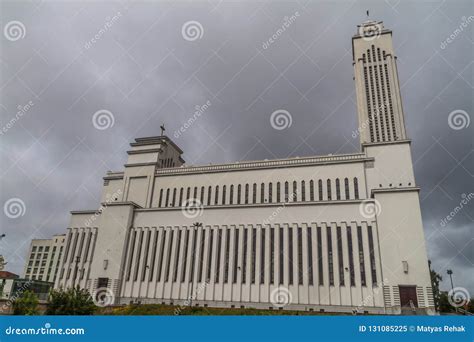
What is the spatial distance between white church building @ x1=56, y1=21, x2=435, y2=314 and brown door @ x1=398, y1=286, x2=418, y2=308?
0.08m

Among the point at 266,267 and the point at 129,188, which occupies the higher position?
the point at 129,188

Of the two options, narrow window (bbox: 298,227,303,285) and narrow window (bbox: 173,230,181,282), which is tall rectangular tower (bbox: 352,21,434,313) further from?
narrow window (bbox: 173,230,181,282)

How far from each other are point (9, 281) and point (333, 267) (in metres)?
42.7

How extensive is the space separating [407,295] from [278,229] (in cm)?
1345

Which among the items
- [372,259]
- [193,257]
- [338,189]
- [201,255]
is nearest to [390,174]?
[338,189]

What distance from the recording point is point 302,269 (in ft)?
108

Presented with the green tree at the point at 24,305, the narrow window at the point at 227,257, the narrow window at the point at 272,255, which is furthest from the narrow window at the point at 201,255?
the green tree at the point at 24,305

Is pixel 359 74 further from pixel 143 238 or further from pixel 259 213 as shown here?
pixel 143 238

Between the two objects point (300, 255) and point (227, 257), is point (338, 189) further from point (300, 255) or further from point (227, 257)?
point (227, 257)

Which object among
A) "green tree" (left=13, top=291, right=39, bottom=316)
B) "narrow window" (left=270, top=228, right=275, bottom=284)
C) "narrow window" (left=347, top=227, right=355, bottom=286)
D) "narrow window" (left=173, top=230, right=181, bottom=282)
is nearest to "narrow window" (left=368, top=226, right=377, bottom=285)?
"narrow window" (left=347, top=227, right=355, bottom=286)

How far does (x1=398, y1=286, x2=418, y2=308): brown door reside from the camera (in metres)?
28.5

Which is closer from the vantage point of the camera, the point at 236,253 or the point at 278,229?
the point at 278,229

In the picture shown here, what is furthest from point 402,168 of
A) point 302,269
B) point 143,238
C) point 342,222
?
point 143,238

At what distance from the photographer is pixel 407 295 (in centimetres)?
2884
